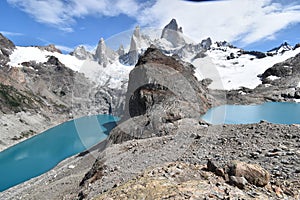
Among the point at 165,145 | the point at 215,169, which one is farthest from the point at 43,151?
the point at 215,169

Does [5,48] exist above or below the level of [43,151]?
above

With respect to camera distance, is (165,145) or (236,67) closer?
(165,145)

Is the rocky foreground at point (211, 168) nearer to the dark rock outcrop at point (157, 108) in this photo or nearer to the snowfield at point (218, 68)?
the dark rock outcrop at point (157, 108)

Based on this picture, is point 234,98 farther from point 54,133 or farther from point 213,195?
point 213,195

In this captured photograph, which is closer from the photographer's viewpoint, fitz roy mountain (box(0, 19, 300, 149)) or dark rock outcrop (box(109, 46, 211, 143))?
dark rock outcrop (box(109, 46, 211, 143))

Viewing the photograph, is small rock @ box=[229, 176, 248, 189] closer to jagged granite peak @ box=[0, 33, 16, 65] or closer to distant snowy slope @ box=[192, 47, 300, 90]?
distant snowy slope @ box=[192, 47, 300, 90]

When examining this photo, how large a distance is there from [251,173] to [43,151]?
53.2 metres

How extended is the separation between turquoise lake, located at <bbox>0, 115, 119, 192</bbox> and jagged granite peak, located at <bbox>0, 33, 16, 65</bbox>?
7086 centimetres

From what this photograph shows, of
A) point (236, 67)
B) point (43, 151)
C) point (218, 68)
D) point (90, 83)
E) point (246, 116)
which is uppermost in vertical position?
point (236, 67)

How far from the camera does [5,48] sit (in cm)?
14025

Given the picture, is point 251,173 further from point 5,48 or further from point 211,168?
point 5,48

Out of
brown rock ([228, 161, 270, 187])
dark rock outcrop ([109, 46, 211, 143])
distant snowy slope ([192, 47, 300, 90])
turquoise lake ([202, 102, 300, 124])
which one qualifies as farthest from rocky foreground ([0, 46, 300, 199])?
distant snowy slope ([192, 47, 300, 90])

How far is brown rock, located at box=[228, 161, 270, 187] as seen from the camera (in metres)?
6.24

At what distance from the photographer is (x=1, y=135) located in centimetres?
5859
